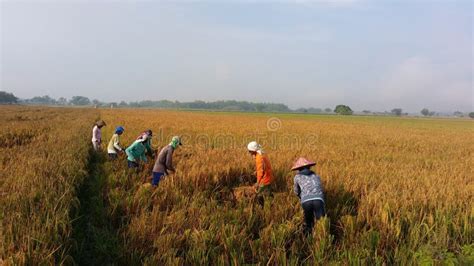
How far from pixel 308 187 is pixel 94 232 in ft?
9.66

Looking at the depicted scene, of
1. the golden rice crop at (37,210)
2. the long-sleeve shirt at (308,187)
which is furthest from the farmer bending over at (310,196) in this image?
the golden rice crop at (37,210)

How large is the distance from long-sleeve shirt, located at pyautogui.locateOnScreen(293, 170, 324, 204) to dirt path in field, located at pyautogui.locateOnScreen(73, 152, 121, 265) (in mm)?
2524

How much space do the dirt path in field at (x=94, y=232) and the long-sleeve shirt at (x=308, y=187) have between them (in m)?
2.52

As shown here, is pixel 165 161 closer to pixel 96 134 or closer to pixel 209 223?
pixel 209 223

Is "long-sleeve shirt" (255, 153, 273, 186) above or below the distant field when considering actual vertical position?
above

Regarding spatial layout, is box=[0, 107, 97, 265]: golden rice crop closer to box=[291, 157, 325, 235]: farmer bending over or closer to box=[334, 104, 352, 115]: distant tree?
box=[291, 157, 325, 235]: farmer bending over

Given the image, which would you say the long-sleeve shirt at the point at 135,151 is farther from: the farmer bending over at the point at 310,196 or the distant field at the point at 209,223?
the farmer bending over at the point at 310,196

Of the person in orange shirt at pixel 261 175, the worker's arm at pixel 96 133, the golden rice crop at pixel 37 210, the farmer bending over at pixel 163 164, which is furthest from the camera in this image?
the worker's arm at pixel 96 133

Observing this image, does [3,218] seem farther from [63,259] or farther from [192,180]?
[192,180]

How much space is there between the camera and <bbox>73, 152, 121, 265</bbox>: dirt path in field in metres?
3.47

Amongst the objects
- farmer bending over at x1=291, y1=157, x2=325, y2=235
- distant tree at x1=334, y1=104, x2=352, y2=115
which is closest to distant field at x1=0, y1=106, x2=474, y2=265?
farmer bending over at x1=291, y1=157, x2=325, y2=235

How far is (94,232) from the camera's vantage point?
3.93m

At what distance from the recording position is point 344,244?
373 centimetres

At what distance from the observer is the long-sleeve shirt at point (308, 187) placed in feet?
14.0
